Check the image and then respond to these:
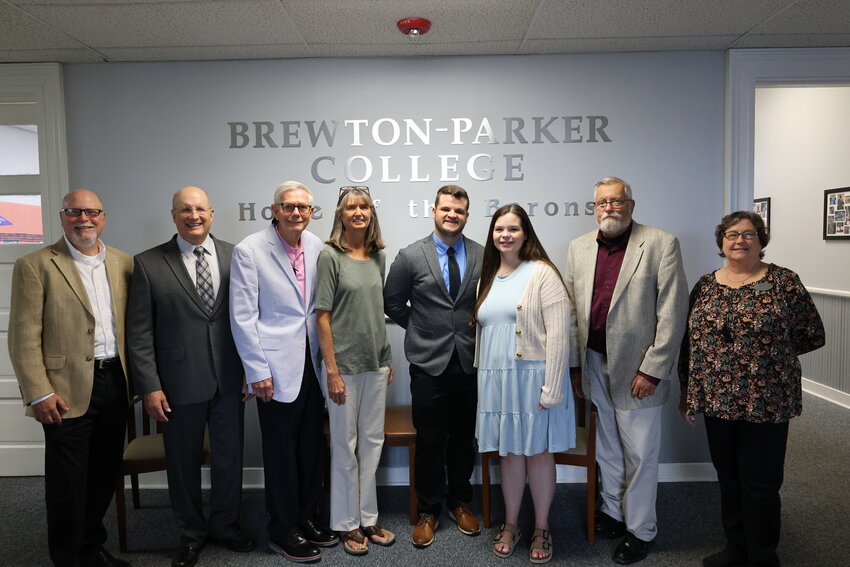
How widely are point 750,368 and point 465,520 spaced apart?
4.81 ft

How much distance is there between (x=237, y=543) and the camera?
243cm

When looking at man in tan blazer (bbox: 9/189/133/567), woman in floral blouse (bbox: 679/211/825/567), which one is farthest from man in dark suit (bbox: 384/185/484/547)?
man in tan blazer (bbox: 9/189/133/567)

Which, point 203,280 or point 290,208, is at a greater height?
point 290,208

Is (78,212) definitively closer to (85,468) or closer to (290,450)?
(85,468)

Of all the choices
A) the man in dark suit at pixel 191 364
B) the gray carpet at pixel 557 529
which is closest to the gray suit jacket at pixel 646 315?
the gray carpet at pixel 557 529

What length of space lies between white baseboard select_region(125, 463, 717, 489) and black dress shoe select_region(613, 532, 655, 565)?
77cm

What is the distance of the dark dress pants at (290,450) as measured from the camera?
2.37 metres

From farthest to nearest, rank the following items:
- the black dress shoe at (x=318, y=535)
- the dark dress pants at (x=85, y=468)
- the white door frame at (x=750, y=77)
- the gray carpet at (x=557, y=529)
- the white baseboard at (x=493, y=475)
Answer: the white baseboard at (x=493, y=475) → the white door frame at (x=750, y=77) → the black dress shoe at (x=318, y=535) → the gray carpet at (x=557, y=529) → the dark dress pants at (x=85, y=468)

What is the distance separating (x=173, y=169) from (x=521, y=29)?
211cm

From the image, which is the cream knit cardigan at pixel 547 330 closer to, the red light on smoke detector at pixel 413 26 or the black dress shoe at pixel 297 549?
the black dress shoe at pixel 297 549

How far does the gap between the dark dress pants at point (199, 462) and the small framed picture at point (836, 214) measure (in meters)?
4.93

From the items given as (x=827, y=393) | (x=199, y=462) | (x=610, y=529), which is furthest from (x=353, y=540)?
(x=827, y=393)

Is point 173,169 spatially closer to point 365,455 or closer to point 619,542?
point 365,455

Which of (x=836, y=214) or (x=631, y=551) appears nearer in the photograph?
(x=631, y=551)
